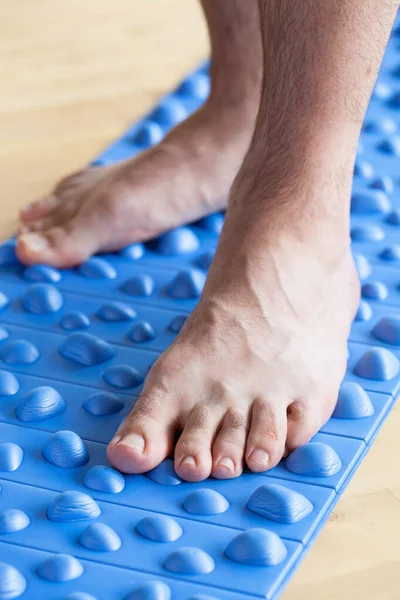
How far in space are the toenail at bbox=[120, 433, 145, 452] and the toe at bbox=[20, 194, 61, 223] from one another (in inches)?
24.3

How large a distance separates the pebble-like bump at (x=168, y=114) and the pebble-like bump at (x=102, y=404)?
2.99ft

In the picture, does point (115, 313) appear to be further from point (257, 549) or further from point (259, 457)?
point (257, 549)

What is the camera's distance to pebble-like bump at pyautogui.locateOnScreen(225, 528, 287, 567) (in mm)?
1013

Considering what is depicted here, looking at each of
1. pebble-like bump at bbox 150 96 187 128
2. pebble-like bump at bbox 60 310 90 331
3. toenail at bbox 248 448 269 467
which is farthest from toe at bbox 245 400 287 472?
pebble-like bump at bbox 150 96 187 128

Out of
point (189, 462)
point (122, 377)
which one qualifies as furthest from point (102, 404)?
point (189, 462)

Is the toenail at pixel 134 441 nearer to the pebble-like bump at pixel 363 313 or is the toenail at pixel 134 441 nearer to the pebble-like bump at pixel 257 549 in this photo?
the pebble-like bump at pixel 257 549

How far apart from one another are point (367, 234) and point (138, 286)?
1.27 ft

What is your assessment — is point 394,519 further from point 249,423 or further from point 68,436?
point 68,436

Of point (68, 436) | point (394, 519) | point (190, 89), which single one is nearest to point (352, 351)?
point (394, 519)

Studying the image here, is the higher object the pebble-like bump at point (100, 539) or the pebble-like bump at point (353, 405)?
the pebble-like bump at point (353, 405)

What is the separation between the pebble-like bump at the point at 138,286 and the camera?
4.91ft

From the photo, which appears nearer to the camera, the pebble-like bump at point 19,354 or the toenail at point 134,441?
the toenail at point 134,441

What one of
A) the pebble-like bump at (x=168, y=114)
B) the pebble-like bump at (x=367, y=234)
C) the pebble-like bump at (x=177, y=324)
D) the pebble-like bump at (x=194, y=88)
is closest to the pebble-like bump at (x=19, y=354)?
the pebble-like bump at (x=177, y=324)

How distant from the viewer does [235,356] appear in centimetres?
121
